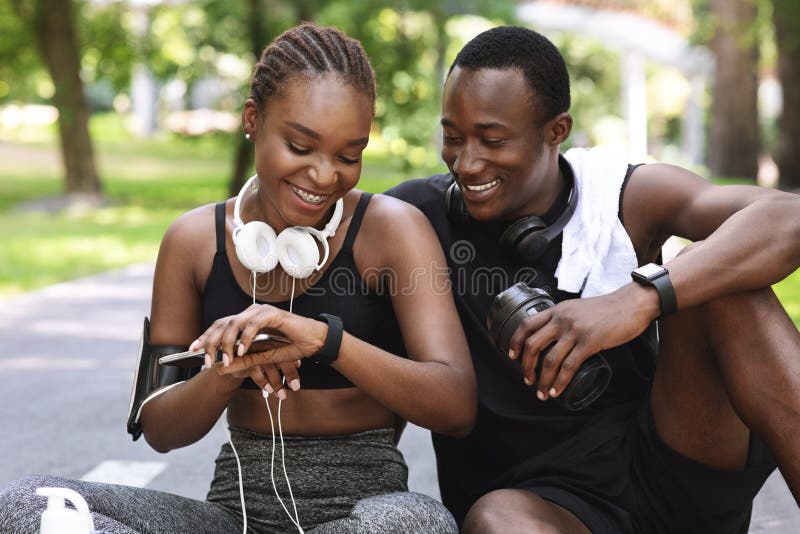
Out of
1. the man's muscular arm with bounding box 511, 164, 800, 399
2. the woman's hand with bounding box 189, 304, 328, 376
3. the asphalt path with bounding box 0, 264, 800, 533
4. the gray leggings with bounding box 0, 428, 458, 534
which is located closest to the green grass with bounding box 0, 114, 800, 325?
the asphalt path with bounding box 0, 264, 800, 533

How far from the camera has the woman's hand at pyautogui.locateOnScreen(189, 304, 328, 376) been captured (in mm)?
2377

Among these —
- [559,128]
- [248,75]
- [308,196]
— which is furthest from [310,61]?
[248,75]

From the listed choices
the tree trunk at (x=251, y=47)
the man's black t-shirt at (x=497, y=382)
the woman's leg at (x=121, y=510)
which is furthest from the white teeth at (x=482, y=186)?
the tree trunk at (x=251, y=47)

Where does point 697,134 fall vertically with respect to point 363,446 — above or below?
below

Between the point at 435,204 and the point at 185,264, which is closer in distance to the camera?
the point at 185,264

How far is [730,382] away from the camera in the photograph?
2631mm

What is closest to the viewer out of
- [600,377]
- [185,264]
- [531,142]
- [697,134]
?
[600,377]

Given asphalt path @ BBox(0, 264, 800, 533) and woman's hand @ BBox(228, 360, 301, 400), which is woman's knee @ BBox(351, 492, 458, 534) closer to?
woman's hand @ BBox(228, 360, 301, 400)

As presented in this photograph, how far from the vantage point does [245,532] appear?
2.73 metres

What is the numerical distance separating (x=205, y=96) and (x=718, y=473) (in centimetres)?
3867

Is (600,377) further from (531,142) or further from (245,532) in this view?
(245,532)

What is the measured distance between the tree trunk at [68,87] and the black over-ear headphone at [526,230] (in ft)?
54.1

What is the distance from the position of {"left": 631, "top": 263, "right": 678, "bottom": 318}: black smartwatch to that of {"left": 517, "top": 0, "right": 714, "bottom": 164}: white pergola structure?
18.7m

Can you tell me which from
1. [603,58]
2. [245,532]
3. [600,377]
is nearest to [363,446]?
[245,532]
